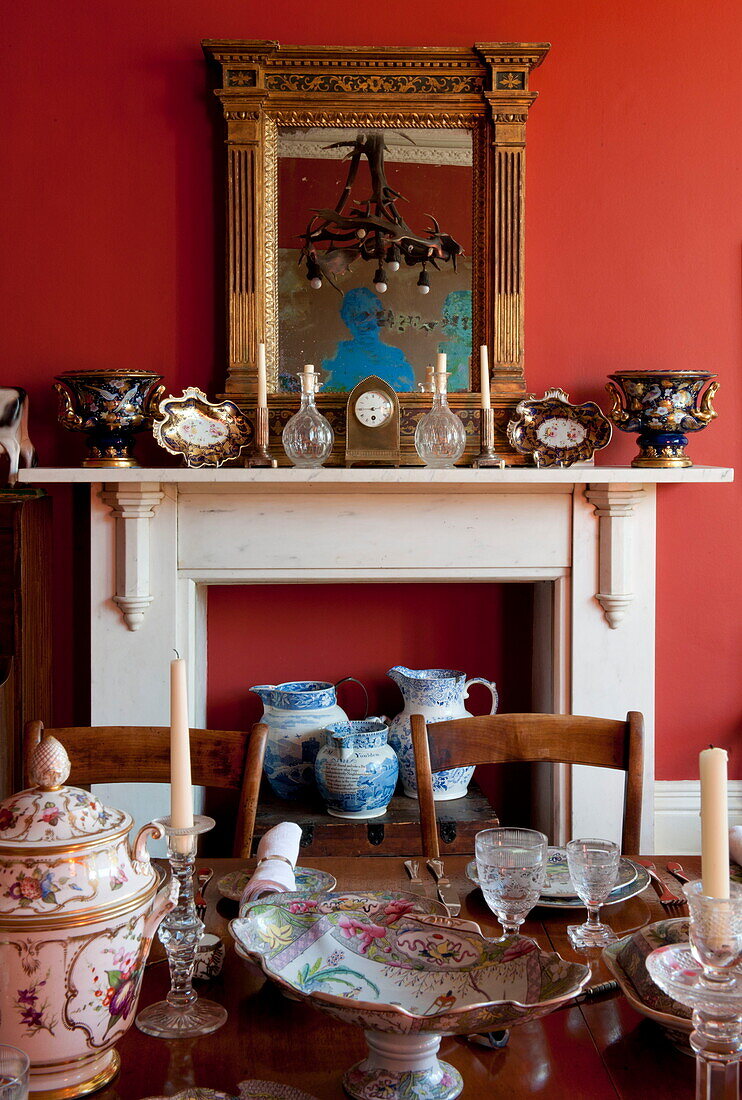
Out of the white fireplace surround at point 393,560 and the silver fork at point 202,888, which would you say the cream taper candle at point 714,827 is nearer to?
the silver fork at point 202,888

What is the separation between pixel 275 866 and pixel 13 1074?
0.49 m

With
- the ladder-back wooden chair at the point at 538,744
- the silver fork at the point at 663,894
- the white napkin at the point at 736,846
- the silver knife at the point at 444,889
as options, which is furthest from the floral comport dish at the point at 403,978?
the ladder-back wooden chair at the point at 538,744

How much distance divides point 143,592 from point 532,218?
4.85 ft

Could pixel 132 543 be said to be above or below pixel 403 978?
above

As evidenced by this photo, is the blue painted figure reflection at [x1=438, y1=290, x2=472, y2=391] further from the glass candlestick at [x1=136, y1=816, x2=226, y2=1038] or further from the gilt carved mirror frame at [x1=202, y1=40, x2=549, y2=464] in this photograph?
the glass candlestick at [x1=136, y1=816, x2=226, y2=1038]

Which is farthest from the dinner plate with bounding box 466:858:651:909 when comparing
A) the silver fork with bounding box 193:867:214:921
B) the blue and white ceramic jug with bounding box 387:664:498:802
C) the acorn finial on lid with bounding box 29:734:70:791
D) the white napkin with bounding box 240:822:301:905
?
the blue and white ceramic jug with bounding box 387:664:498:802

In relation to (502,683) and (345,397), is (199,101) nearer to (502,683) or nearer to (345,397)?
(345,397)

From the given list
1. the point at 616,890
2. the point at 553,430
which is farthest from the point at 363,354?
the point at 616,890

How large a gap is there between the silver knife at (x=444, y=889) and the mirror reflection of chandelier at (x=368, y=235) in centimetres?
176

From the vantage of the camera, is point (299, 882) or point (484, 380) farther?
point (484, 380)

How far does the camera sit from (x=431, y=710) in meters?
2.80

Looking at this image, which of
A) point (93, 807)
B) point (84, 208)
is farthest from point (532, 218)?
point (93, 807)

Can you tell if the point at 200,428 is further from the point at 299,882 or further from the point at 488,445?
the point at 299,882

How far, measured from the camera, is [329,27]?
9.28 ft
